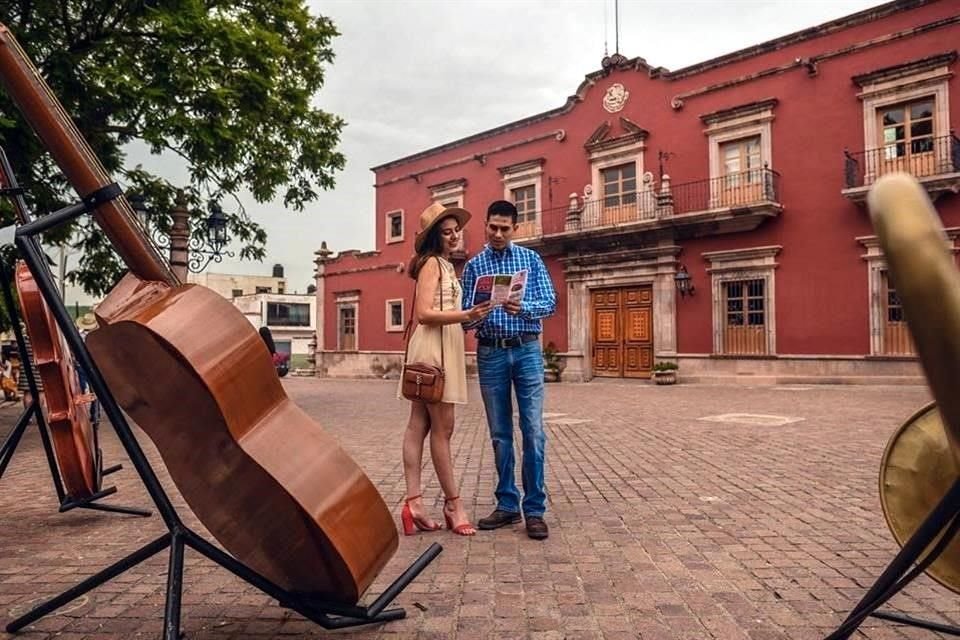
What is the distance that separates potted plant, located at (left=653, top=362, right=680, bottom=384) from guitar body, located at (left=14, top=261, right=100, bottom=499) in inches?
588

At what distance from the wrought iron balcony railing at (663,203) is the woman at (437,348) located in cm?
1445

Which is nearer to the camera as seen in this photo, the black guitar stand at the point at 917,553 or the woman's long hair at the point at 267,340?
the black guitar stand at the point at 917,553

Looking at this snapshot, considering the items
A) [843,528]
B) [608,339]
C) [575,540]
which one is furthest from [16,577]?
[608,339]

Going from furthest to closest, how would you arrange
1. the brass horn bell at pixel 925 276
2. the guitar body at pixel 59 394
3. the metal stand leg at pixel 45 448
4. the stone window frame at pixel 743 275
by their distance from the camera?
the stone window frame at pixel 743 275 → the guitar body at pixel 59 394 → the metal stand leg at pixel 45 448 → the brass horn bell at pixel 925 276

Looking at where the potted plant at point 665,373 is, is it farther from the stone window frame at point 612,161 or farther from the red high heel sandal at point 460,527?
the red high heel sandal at point 460,527

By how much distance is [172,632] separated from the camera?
176cm

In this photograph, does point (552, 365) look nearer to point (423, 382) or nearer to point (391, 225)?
point (391, 225)

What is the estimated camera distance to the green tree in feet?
24.7

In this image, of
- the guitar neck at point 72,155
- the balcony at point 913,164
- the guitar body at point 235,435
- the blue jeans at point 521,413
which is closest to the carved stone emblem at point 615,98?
the balcony at point 913,164

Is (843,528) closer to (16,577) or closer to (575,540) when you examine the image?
(575,540)

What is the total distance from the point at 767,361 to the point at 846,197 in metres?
4.37

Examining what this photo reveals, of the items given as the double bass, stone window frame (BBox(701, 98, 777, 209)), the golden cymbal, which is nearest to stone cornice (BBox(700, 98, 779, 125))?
stone window frame (BBox(701, 98, 777, 209))

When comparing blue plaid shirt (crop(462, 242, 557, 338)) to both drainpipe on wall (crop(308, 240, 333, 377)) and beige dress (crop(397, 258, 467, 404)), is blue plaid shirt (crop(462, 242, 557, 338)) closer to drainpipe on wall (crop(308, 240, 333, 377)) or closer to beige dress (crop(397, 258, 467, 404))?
beige dress (crop(397, 258, 467, 404))

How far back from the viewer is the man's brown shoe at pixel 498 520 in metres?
3.49
